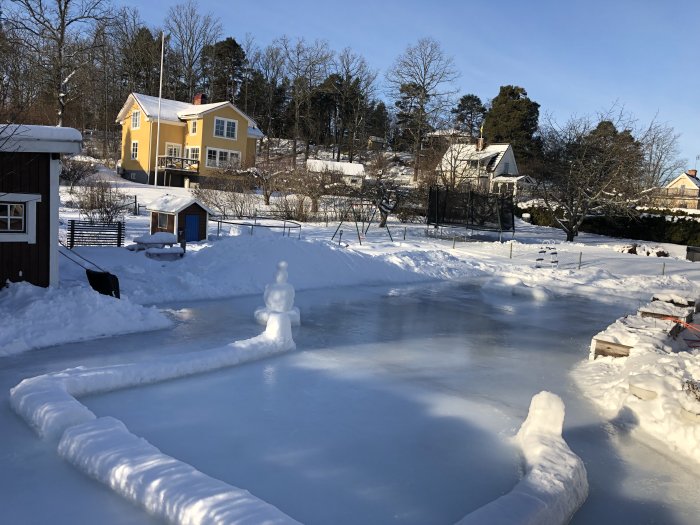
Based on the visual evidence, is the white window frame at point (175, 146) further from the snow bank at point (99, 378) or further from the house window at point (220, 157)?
the snow bank at point (99, 378)

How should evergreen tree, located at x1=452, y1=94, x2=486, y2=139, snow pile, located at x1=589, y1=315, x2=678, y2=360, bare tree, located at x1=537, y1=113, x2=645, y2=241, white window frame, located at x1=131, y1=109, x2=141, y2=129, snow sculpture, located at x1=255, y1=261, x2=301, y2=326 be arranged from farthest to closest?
evergreen tree, located at x1=452, y1=94, x2=486, y2=139 → white window frame, located at x1=131, y1=109, x2=141, y2=129 → bare tree, located at x1=537, y1=113, x2=645, y2=241 → snow sculpture, located at x1=255, y1=261, x2=301, y2=326 → snow pile, located at x1=589, y1=315, x2=678, y2=360

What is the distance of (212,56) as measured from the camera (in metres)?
58.0

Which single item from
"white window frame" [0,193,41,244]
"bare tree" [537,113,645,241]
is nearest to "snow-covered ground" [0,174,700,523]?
"white window frame" [0,193,41,244]

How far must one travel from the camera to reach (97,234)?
16344 mm

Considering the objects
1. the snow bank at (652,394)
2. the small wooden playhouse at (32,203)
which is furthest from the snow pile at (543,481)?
the small wooden playhouse at (32,203)

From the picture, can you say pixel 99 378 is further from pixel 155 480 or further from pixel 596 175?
pixel 596 175

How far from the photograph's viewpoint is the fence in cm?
1600

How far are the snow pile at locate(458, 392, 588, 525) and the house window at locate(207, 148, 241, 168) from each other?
114 feet

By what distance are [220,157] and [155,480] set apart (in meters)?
38.8

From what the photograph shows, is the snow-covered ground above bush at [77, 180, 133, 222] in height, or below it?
below

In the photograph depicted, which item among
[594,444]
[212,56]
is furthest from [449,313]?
[212,56]

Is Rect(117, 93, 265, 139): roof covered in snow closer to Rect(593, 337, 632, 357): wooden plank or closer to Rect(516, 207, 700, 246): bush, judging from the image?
Rect(516, 207, 700, 246): bush

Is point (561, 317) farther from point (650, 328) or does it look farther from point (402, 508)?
point (402, 508)

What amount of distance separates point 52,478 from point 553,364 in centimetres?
715
